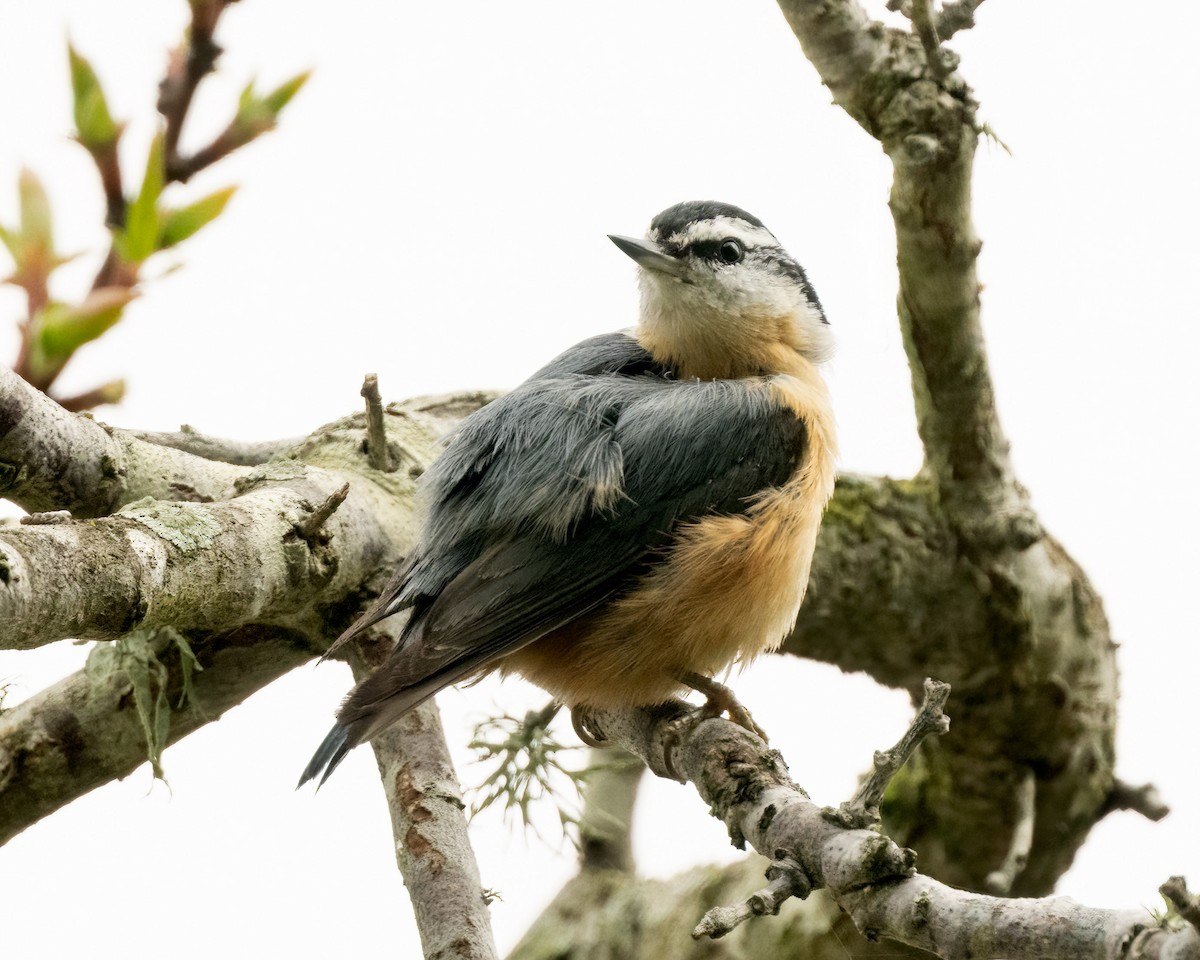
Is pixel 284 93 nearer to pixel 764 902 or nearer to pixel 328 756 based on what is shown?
pixel 764 902

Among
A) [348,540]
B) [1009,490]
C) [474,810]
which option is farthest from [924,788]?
[348,540]

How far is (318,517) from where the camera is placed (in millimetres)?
2125

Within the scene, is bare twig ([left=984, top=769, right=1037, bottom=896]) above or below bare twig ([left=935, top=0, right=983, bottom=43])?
below

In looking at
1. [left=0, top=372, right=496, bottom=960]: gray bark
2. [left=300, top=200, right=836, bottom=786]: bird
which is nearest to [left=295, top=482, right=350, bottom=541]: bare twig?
[left=0, top=372, right=496, bottom=960]: gray bark

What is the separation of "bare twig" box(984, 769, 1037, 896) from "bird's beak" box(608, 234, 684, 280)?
1.50 meters

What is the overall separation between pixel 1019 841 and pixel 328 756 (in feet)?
5.79

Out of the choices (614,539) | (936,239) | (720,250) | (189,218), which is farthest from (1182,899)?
(720,250)

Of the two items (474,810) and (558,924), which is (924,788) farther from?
(474,810)

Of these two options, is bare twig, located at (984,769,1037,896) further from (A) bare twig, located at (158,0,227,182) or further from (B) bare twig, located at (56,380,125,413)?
(A) bare twig, located at (158,0,227,182)

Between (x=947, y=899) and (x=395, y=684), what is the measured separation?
995 mm

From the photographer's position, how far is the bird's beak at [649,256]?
2.80 m

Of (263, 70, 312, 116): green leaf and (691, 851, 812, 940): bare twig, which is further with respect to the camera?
(691, 851, 812, 940): bare twig

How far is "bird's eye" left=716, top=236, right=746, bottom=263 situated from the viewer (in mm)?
2939

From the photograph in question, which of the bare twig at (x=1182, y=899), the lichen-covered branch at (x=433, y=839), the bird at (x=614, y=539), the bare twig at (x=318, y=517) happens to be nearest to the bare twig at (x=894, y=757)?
the bare twig at (x=1182, y=899)
